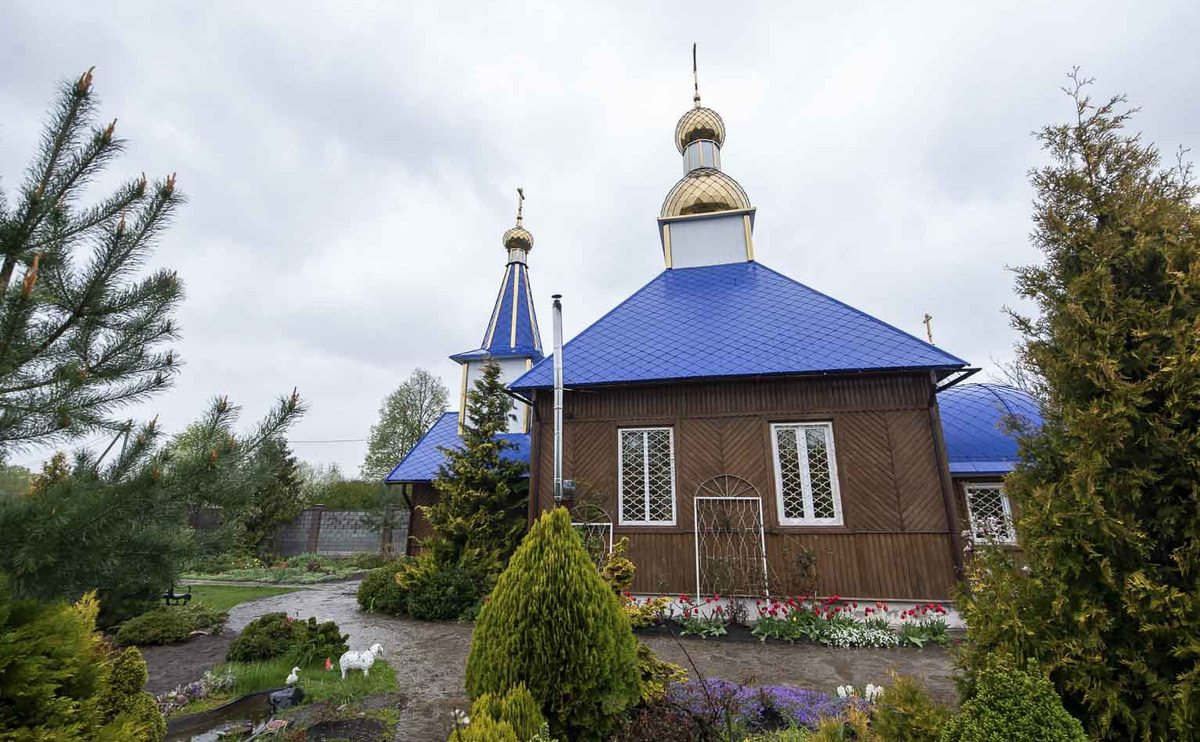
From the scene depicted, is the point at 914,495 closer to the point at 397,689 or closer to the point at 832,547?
the point at 832,547

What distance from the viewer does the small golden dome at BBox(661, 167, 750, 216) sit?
12648 millimetres

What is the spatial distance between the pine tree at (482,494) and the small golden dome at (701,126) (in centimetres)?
882

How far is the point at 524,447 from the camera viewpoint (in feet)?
42.2

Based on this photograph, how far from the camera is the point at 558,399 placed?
27.7 feet

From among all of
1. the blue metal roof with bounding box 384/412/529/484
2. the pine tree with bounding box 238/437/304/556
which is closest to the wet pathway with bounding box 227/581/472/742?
the blue metal roof with bounding box 384/412/529/484

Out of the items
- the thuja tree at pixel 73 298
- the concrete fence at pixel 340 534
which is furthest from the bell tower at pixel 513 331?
the thuja tree at pixel 73 298

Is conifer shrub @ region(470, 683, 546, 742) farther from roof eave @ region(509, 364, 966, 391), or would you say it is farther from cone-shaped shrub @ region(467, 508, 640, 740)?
roof eave @ region(509, 364, 966, 391)

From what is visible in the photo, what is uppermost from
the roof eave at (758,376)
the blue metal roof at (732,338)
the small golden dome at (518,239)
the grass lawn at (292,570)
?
the small golden dome at (518,239)

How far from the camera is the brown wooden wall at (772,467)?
24.3ft

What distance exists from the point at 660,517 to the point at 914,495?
382cm

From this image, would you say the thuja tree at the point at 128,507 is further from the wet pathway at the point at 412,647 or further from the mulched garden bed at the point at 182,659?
the mulched garden bed at the point at 182,659

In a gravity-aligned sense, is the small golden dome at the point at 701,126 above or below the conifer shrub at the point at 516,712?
above

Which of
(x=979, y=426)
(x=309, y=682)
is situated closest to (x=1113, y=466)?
(x=309, y=682)

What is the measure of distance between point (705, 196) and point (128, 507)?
495 inches
